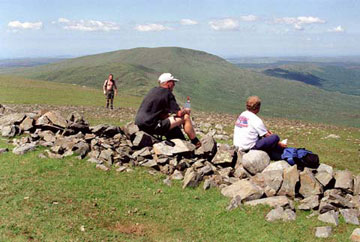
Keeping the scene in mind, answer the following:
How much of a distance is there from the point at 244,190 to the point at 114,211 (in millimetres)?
4981

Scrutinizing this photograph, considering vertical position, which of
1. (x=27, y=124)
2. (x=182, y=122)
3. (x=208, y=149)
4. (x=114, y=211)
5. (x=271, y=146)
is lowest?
(x=114, y=211)

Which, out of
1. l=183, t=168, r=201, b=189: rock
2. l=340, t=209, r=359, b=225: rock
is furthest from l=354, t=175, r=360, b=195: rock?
l=183, t=168, r=201, b=189: rock

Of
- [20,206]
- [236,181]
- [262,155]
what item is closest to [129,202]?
[20,206]

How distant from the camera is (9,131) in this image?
61.0ft

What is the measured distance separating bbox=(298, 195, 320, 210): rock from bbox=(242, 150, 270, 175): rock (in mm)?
2330

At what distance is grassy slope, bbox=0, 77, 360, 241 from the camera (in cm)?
964

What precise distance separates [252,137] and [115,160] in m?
6.39

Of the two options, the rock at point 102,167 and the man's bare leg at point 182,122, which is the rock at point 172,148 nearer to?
the man's bare leg at point 182,122

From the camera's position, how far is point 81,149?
1562cm

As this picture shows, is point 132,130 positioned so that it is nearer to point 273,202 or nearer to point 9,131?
point 9,131

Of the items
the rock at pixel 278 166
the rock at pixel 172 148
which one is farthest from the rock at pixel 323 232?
the rock at pixel 172 148

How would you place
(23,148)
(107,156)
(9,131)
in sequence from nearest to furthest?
(107,156), (23,148), (9,131)

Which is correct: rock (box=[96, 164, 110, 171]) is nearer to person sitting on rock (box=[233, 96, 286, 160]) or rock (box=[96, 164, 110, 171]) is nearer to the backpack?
person sitting on rock (box=[233, 96, 286, 160])

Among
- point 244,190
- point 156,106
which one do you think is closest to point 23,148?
point 156,106
